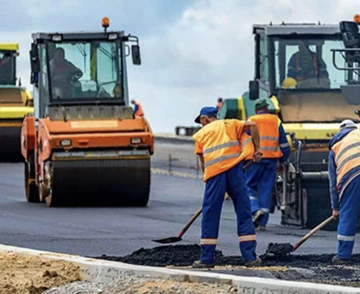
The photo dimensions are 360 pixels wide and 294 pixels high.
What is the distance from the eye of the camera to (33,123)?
890 inches

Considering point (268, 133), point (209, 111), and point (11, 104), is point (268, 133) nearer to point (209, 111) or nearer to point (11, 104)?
point (209, 111)

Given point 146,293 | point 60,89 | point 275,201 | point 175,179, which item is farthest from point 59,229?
point 175,179

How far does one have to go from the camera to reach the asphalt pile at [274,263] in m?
11.2

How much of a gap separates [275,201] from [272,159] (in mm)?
1963

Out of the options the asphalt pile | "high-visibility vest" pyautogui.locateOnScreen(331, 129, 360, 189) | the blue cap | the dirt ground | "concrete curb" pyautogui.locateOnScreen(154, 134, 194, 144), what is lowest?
"concrete curb" pyautogui.locateOnScreen(154, 134, 194, 144)

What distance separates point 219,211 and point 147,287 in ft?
10.8

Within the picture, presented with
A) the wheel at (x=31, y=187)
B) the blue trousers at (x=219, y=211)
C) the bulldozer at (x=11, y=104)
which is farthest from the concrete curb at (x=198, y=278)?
the bulldozer at (x=11, y=104)

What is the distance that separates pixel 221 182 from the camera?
12.7 m

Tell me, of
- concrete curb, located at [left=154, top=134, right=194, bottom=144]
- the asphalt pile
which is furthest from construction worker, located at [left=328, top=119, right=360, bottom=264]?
concrete curb, located at [left=154, top=134, right=194, bottom=144]

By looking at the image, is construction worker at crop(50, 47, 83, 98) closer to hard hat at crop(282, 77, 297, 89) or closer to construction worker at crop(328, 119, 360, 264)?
hard hat at crop(282, 77, 297, 89)

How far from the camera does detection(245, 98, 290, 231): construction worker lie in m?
17.7

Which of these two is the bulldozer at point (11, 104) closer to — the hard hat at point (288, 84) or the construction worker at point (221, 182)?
the hard hat at point (288, 84)

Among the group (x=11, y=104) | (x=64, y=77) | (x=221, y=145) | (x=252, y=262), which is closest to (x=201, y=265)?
(x=252, y=262)

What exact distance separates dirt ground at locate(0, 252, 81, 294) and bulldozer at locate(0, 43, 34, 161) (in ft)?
63.7
